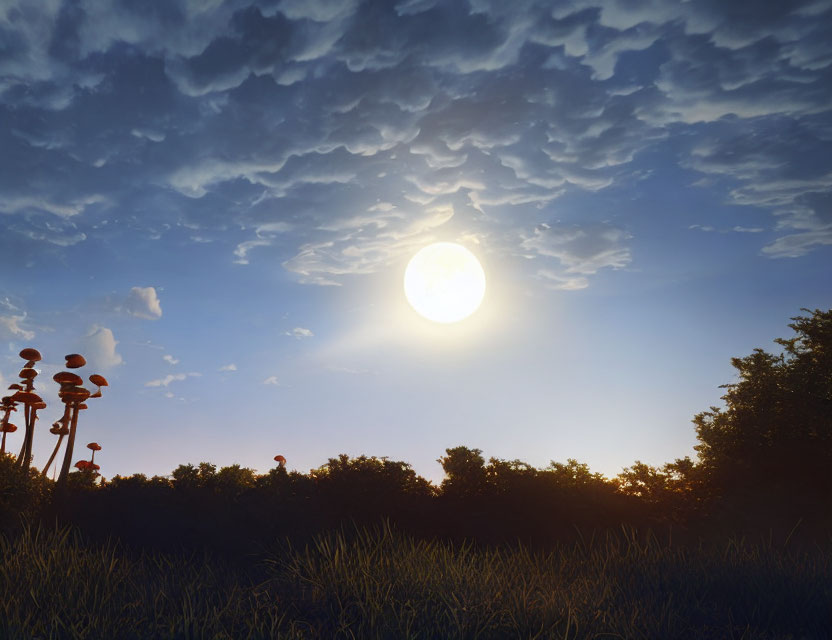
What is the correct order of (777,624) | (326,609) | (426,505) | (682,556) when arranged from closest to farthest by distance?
(326,609), (777,624), (682,556), (426,505)

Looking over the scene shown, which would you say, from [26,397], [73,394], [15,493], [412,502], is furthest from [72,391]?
[412,502]

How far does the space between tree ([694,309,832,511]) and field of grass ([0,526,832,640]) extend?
3.60m

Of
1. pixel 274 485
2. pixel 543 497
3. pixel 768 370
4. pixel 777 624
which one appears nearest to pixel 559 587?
pixel 777 624

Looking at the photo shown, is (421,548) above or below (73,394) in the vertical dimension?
below

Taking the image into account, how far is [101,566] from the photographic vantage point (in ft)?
30.8

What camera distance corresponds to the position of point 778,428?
753 inches

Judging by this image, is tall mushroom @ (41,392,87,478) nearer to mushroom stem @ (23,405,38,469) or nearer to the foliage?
mushroom stem @ (23,405,38,469)

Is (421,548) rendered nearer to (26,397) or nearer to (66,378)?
(66,378)

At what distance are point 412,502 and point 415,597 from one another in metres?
4.61

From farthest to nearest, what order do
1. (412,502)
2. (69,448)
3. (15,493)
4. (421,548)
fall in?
(69,448)
(412,502)
(15,493)
(421,548)

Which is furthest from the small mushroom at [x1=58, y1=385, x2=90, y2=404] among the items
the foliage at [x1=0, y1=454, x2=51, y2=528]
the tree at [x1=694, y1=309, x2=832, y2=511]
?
the tree at [x1=694, y1=309, x2=832, y2=511]

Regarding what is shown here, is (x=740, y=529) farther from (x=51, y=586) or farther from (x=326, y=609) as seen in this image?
(x=51, y=586)

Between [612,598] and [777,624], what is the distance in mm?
2303

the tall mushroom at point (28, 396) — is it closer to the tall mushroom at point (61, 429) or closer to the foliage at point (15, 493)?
the tall mushroom at point (61, 429)
